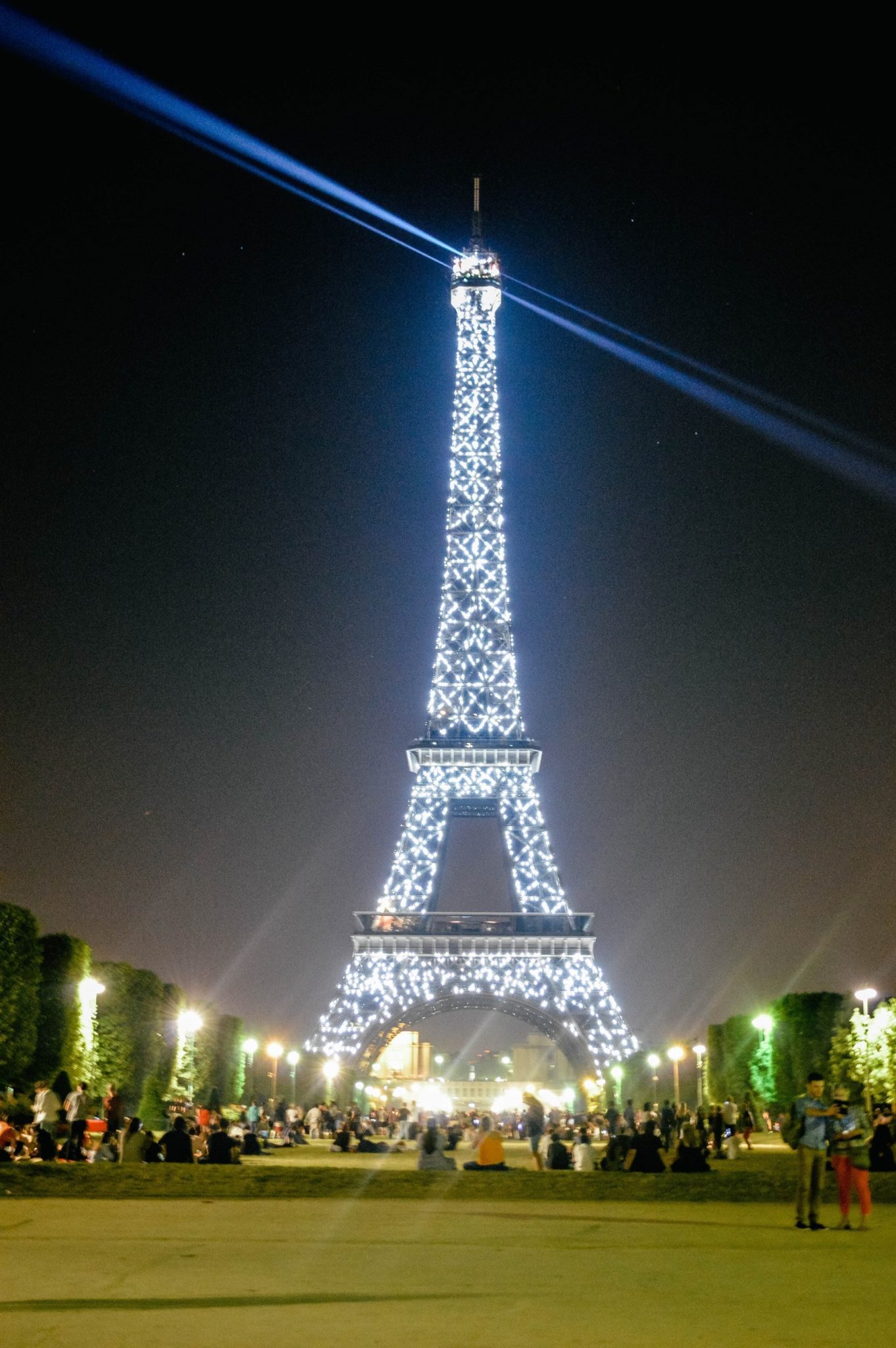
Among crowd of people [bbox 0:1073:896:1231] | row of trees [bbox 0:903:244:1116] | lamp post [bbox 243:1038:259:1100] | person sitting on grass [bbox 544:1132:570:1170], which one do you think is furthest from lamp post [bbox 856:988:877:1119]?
lamp post [bbox 243:1038:259:1100]

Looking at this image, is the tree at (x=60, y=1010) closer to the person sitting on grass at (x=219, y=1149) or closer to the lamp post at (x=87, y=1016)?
the lamp post at (x=87, y=1016)

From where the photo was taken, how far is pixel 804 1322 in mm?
8328

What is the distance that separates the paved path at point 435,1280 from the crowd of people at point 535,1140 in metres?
0.83

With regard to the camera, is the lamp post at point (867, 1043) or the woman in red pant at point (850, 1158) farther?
the lamp post at point (867, 1043)

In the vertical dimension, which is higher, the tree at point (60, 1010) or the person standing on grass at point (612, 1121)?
the tree at point (60, 1010)

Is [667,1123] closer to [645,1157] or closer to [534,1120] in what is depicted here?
Answer: [534,1120]

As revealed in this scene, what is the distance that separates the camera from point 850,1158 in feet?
49.8

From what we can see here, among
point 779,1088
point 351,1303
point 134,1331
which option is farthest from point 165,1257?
point 779,1088

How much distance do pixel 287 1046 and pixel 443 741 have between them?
16945mm

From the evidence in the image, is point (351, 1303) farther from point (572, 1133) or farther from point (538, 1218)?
point (572, 1133)

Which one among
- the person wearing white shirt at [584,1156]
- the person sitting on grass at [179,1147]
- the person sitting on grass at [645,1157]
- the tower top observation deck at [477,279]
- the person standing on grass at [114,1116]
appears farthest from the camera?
the tower top observation deck at [477,279]

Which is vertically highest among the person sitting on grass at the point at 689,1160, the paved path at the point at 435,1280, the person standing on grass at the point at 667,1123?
the person standing on grass at the point at 667,1123

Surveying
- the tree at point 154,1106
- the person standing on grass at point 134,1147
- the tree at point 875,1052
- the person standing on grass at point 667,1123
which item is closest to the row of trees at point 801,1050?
the tree at point 875,1052

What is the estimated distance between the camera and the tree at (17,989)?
132 feet
